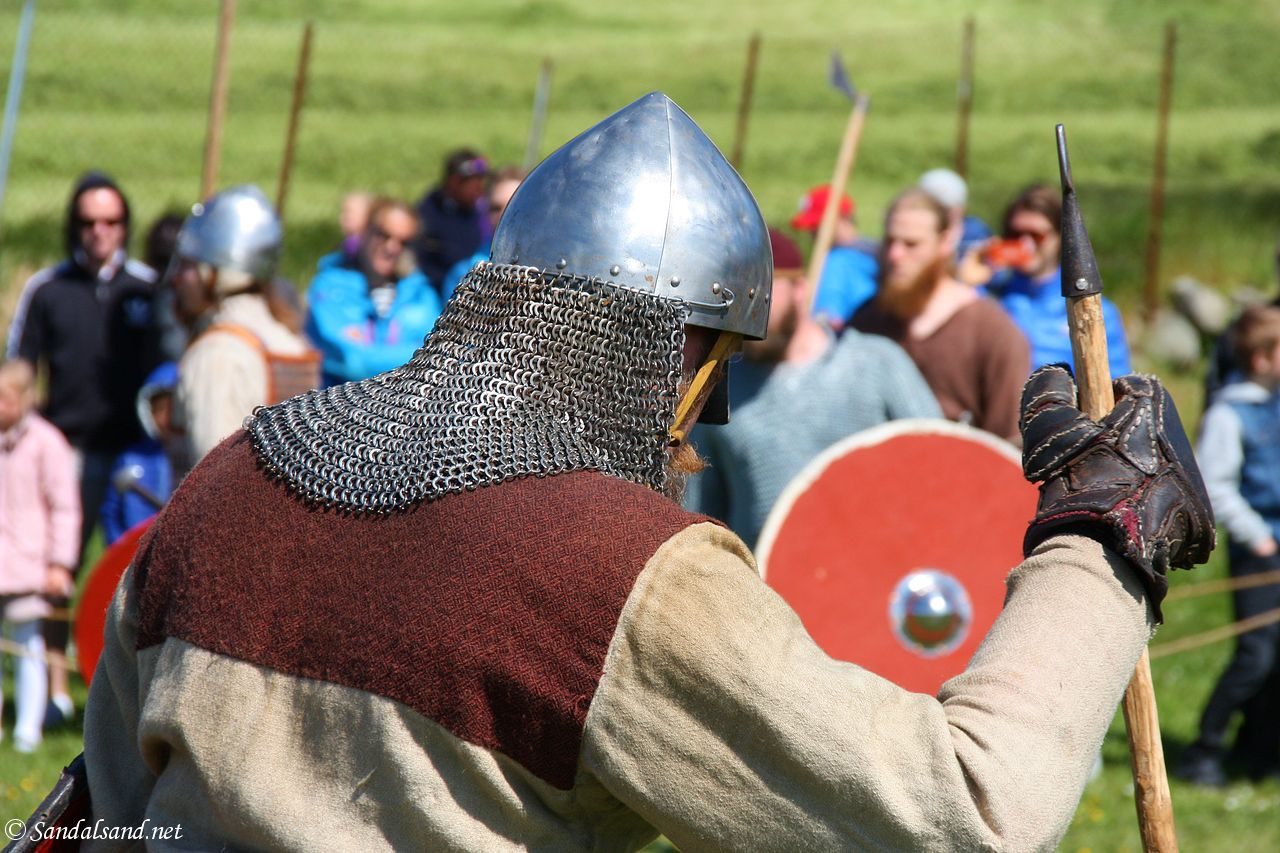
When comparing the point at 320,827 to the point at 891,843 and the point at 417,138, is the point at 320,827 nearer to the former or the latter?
the point at 891,843

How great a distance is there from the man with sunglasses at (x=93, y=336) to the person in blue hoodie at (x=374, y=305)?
2.67 feet

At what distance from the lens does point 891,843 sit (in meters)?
1.71

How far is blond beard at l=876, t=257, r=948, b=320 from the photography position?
5578 millimetres

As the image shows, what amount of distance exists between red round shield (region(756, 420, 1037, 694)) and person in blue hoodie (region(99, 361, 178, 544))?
315 cm

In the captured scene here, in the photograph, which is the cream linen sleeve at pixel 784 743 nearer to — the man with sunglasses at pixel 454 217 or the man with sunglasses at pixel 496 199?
the man with sunglasses at pixel 496 199

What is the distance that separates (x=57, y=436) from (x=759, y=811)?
571 centimetres

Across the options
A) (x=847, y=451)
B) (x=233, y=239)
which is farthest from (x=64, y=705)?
(x=847, y=451)

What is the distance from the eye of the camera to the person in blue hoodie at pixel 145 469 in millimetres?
6629

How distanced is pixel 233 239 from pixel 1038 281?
3080 millimetres

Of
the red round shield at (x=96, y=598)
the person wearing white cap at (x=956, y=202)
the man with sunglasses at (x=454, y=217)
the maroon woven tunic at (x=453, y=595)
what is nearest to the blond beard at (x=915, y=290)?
the person wearing white cap at (x=956, y=202)

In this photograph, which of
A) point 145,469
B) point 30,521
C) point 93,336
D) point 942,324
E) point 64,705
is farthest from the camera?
point 93,336

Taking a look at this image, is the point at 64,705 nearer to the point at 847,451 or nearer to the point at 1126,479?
the point at 847,451

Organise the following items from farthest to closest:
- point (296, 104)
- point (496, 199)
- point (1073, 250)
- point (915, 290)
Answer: point (296, 104), point (496, 199), point (915, 290), point (1073, 250)

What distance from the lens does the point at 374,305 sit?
23.4 feet
